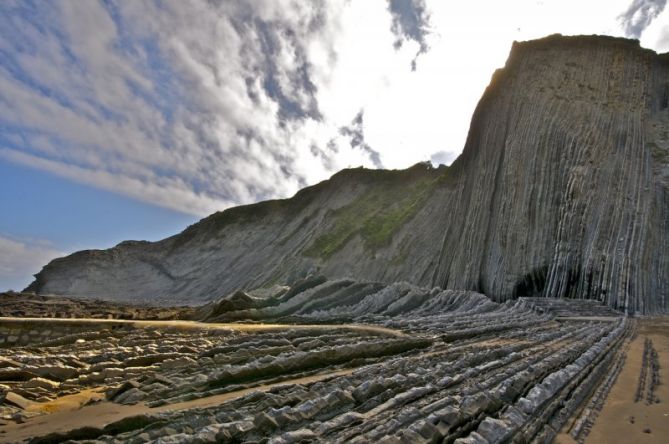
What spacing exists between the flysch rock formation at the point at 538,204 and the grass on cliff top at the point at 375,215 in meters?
0.15

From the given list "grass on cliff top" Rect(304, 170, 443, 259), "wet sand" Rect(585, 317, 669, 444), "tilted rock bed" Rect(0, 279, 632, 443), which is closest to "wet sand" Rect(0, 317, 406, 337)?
"tilted rock bed" Rect(0, 279, 632, 443)

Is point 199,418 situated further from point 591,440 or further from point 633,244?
point 633,244

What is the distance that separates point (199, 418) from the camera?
483 cm

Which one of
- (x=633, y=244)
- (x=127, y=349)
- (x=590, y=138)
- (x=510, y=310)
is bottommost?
(x=127, y=349)

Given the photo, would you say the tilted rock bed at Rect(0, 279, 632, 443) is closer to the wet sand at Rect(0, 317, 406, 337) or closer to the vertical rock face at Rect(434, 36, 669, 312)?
the wet sand at Rect(0, 317, 406, 337)

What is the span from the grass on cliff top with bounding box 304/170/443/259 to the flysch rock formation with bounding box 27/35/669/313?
0.15 metres

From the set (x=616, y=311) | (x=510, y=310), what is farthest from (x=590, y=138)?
(x=510, y=310)

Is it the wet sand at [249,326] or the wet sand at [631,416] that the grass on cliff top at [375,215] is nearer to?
Answer: the wet sand at [249,326]

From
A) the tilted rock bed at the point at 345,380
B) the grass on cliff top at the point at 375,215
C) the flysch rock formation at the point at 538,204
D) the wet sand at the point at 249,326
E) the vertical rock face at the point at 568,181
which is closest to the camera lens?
the tilted rock bed at the point at 345,380

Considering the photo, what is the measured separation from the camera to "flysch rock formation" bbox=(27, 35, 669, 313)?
2117 centimetres

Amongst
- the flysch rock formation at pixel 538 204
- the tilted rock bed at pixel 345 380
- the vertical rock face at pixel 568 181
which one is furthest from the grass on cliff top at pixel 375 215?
the tilted rock bed at pixel 345 380

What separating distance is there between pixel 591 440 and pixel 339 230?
3927cm

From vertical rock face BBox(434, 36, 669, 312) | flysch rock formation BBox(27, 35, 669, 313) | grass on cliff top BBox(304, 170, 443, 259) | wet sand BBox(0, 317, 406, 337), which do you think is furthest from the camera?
grass on cliff top BBox(304, 170, 443, 259)

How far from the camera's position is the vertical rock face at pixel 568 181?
20703 millimetres
